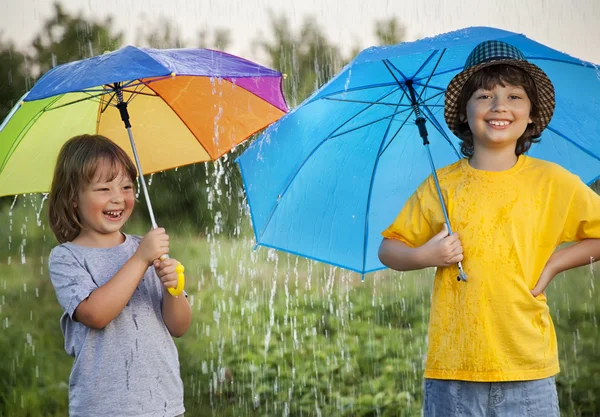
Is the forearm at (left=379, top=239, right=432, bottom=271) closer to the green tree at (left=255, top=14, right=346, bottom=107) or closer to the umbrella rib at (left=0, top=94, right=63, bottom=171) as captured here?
the umbrella rib at (left=0, top=94, right=63, bottom=171)

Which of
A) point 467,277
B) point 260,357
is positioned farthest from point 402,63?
point 260,357

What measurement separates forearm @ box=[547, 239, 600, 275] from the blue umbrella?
1.65ft

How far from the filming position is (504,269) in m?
2.22

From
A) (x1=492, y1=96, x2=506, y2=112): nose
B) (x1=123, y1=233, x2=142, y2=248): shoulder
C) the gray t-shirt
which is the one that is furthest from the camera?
(x1=123, y1=233, x2=142, y2=248): shoulder

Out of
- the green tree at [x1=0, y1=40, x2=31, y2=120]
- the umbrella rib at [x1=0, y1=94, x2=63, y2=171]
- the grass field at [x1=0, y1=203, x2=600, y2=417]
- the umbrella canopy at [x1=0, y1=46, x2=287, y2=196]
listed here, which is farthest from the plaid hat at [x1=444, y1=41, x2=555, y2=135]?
the green tree at [x1=0, y1=40, x2=31, y2=120]

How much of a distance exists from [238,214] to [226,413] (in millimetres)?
3067

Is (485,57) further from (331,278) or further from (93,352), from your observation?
(331,278)

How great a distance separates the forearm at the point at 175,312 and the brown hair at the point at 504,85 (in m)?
0.97

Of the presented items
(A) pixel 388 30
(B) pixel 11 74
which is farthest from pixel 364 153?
Result: (A) pixel 388 30

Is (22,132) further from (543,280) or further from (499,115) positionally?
(543,280)

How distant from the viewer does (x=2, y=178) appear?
3.06m

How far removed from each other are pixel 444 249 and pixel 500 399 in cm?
41

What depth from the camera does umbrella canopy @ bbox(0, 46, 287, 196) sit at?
3.01 m

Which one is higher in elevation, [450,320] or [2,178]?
[2,178]
